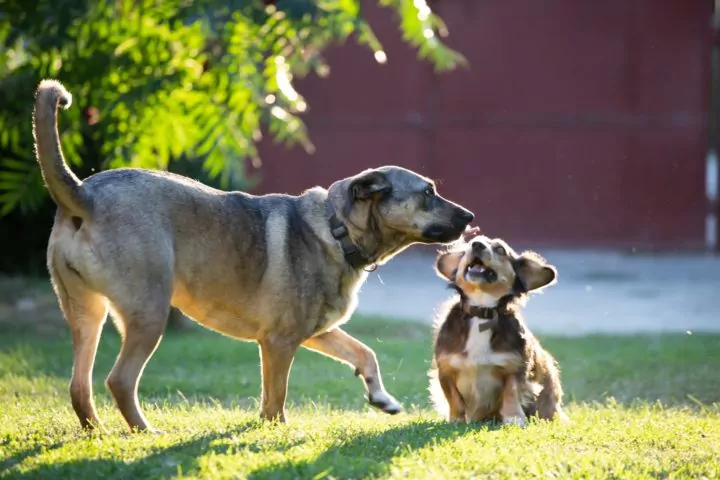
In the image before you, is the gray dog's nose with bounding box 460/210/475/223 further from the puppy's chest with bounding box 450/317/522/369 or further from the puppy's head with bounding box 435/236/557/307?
the puppy's chest with bounding box 450/317/522/369

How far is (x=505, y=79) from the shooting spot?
2097 centimetres

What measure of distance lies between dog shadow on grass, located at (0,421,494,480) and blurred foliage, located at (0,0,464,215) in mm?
5376

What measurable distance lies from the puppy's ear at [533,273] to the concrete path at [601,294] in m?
6.27

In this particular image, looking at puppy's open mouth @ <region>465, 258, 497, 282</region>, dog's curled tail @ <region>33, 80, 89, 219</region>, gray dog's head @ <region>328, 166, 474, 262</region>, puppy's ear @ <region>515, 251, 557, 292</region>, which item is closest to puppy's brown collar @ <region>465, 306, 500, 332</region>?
puppy's open mouth @ <region>465, 258, 497, 282</region>

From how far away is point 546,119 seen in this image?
2102 centimetres

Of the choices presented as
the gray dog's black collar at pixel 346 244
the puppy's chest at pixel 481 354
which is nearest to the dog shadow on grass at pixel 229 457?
the puppy's chest at pixel 481 354

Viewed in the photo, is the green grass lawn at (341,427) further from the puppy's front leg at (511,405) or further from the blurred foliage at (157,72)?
the blurred foliage at (157,72)

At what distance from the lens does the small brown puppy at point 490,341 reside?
25.1ft

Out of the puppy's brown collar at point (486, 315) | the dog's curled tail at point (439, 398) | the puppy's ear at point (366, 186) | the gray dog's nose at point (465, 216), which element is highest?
the puppy's ear at point (366, 186)

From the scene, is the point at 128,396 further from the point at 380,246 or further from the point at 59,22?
the point at 59,22

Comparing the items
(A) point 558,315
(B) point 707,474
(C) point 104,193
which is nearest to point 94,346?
(C) point 104,193

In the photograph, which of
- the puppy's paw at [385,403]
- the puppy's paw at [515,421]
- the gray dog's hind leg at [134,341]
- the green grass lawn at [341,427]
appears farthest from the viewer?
the puppy's paw at [385,403]

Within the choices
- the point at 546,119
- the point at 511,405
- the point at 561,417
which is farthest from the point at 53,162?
the point at 546,119

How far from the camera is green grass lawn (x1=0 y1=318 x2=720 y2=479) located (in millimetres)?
5980
